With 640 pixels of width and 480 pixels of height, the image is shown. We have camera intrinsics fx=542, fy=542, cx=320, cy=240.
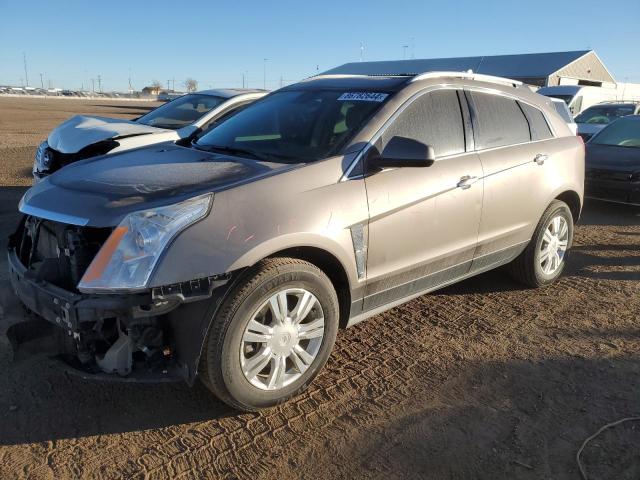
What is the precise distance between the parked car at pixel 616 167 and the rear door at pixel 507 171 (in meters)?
4.01

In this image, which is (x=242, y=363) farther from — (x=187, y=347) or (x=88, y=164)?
(x=88, y=164)

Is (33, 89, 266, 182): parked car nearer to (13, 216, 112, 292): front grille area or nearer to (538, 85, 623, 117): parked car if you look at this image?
(13, 216, 112, 292): front grille area

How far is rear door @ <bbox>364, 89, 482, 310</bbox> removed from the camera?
3354mm

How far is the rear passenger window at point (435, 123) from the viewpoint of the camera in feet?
11.9

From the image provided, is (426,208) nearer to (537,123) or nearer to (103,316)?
(537,123)

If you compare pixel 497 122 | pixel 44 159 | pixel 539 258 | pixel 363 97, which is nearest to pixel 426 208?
pixel 363 97

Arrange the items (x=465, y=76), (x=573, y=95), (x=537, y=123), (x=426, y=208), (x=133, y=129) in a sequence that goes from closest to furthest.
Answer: (x=426, y=208) < (x=465, y=76) < (x=537, y=123) < (x=133, y=129) < (x=573, y=95)

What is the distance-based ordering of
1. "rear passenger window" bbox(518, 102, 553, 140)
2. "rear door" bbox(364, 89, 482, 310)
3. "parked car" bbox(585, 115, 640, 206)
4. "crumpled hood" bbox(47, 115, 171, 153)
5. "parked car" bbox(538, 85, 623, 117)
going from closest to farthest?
"rear door" bbox(364, 89, 482, 310) → "rear passenger window" bbox(518, 102, 553, 140) → "crumpled hood" bbox(47, 115, 171, 153) → "parked car" bbox(585, 115, 640, 206) → "parked car" bbox(538, 85, 623, 117)

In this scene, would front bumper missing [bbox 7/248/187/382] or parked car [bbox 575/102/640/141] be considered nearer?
front bumper missing [bbox 7/248/187/382]

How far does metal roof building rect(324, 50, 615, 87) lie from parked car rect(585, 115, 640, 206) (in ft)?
114

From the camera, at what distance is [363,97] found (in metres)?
3.76

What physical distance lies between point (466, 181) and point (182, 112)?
511 cm

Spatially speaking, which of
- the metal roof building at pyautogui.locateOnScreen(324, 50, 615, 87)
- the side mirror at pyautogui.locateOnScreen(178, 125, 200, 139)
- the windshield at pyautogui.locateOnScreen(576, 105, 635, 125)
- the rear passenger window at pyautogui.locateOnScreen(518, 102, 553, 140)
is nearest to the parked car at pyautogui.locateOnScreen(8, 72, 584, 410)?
the rear passenger window at pyautogui.locateOnScreen(518, 102, 553, 140)

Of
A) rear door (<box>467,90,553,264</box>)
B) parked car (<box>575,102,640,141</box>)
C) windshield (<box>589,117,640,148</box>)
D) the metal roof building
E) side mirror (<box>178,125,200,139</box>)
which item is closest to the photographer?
rear door (<box>467,90,553,264</box>)
